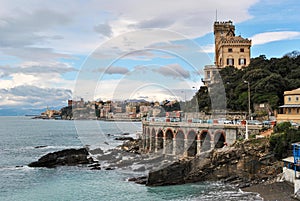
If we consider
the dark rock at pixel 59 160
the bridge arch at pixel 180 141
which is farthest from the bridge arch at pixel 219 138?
the dark rock at pixel 59 160

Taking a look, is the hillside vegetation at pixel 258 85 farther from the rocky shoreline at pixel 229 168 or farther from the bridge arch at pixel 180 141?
the rocky shoreline at pixel 229 168

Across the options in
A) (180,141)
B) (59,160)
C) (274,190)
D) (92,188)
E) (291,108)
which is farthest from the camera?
(180,141)

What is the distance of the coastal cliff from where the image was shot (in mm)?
33344

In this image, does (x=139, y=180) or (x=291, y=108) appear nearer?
(x=139, y=180)

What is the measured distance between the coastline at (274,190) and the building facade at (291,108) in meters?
13.0

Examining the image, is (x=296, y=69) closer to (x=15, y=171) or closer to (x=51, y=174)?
(x=51, y=174)

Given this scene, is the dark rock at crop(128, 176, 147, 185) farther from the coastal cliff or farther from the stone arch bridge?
the stone arch bridge

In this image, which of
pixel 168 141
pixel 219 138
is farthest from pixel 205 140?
pixel 168 141

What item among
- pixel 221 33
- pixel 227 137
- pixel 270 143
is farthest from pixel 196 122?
pixel 221 33

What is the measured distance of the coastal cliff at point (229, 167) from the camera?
33.3 meters

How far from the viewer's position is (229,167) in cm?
3559

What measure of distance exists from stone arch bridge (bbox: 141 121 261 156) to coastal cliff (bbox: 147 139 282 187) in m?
4.71

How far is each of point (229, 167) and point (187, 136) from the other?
14.7 metres

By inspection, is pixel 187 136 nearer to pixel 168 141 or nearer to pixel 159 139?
pixel 168 141
